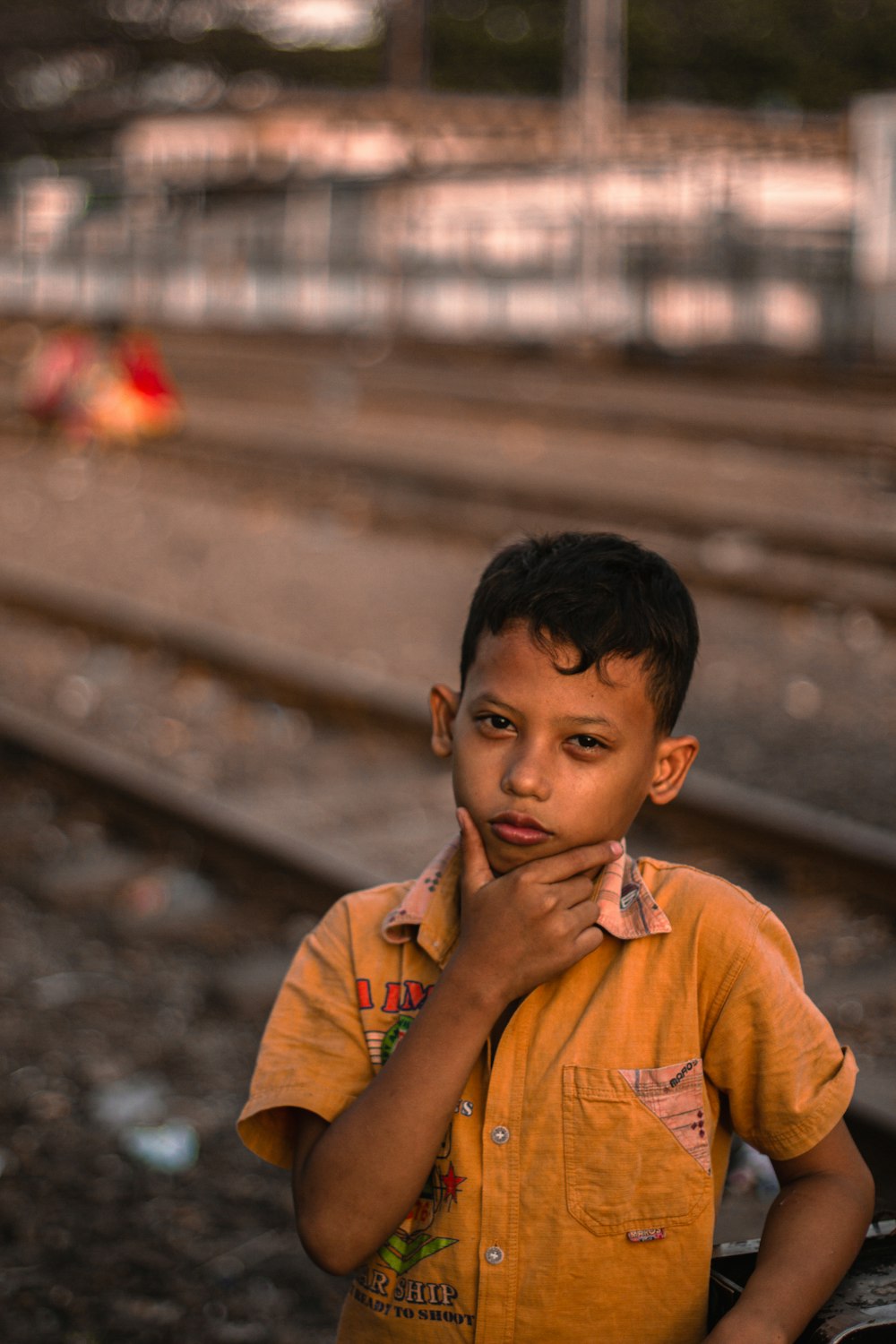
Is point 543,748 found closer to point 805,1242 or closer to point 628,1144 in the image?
point 628,1144

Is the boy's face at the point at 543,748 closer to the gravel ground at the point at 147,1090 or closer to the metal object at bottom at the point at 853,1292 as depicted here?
the metal object at bottom at the point at 853,1292

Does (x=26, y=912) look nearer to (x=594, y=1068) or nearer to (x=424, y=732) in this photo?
(x=424, y=732)

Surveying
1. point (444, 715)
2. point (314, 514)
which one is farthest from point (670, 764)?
point (314, 514)

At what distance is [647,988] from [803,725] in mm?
5010

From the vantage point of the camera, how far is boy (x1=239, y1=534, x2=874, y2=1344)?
183 cm

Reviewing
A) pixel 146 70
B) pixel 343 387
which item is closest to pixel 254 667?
pixel 343 387

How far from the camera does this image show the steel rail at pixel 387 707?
482 cm

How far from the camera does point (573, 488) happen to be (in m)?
12.3

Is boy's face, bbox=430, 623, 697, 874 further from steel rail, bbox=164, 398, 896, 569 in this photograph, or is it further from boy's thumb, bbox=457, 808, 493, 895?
steel rail, bbox=164, 398, 896, 569

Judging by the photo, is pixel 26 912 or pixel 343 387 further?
pixel 343 387

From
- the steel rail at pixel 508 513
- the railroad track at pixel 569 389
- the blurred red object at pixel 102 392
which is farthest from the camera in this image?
the blurred red object at pixel 102 392

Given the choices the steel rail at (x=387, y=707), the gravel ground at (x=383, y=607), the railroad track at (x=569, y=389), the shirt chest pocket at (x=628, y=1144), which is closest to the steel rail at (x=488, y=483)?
the gravel ground at (x=383, y=607)

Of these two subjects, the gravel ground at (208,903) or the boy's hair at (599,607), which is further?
the gravel ground at (208,903)

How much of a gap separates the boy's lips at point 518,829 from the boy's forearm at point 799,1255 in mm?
495
